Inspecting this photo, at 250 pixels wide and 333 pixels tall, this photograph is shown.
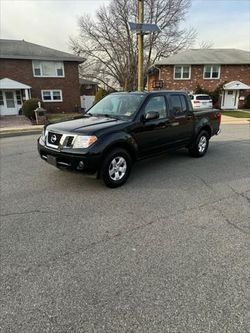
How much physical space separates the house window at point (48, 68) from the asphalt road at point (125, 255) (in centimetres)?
2130

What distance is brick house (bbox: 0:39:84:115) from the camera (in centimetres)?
2283

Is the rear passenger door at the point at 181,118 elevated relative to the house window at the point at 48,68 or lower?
lower

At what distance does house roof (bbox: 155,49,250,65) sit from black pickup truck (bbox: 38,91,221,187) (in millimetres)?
24341

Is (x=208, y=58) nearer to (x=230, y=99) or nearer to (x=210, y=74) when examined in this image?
(x=210, y=74)

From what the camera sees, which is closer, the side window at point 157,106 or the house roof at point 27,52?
the side window at point 157,106

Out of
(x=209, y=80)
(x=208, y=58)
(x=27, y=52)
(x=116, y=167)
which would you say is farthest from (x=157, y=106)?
(x=208, y=58)

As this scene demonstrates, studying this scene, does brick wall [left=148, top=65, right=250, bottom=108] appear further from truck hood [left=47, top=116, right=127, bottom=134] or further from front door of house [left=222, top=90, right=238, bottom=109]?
truck hood [left=47, top=116, right=127, bottom=134]

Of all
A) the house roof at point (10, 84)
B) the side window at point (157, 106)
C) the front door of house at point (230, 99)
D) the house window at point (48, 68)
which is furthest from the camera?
the front door of house at point (230, 99)

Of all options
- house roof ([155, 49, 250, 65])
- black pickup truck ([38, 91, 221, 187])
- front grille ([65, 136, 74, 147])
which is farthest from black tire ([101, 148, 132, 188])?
house roof ([155, 49, 250, 65])

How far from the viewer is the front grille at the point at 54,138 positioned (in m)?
4.88

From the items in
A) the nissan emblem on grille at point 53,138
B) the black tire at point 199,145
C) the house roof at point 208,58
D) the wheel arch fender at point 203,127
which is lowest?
the black tire at point 199,145

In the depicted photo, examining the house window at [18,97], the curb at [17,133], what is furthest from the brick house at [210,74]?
the curb at [17,133]

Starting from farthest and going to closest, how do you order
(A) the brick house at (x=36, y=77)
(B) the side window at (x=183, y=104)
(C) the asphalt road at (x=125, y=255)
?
1. (A) the brick house at (x=36, y=77)
2. (B) the side window at (x=183, y=104)
3. (C) the asphalt road at (x=125, y=255)

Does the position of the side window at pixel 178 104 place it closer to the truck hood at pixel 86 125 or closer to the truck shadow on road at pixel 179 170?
the truck shadow on road at pixel 179 170
